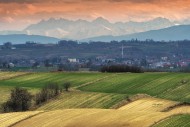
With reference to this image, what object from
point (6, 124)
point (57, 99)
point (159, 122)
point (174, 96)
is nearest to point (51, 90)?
point (57, 99)

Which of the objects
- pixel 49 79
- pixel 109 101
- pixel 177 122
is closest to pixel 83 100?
pixel 109 101

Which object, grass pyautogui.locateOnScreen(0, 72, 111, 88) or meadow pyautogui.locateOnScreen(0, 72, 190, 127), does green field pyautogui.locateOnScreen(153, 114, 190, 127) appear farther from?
grass pyautogui.locateOnScreen(0, 72, 111, 88)

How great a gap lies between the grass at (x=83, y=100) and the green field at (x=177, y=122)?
37.9m

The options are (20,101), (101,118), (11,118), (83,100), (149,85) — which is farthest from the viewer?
(149,85)

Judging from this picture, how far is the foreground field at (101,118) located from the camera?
74.0 m

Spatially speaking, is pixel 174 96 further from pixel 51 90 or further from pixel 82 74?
pixel 82 74

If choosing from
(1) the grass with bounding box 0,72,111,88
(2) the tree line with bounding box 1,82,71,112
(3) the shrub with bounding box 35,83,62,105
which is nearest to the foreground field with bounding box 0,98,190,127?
(2) the tree line with bounding box 1,82,71,112

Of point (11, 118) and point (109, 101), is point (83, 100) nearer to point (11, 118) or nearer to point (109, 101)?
point (109, 101)

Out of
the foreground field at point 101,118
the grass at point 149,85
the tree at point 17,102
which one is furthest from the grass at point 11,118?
the grass at point 149,85

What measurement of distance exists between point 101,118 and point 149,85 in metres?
57.4

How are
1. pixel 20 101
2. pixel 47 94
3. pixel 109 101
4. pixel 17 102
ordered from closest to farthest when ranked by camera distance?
1. pixel 109 101
2. pixel 20 101
3. pixel 17 102
4. pixel 47 94

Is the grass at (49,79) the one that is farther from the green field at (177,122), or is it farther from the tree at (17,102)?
the green field at (177,122)

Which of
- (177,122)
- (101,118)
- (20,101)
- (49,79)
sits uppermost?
(49,79)

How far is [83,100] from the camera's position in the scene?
122 m
